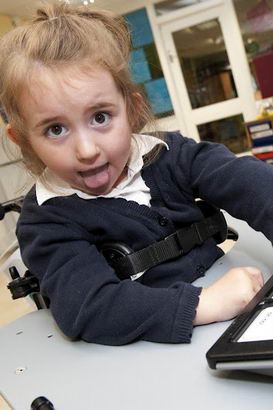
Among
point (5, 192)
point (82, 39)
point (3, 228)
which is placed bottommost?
point (3, 228)

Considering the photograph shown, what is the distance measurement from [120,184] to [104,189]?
0.13 feet

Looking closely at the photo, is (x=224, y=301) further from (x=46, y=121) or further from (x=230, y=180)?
(x=46, y=121)

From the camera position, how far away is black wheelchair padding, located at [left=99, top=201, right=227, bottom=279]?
61cm

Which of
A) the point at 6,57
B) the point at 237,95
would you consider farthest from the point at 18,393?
the point at 237,95

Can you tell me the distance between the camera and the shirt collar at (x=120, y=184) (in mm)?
656

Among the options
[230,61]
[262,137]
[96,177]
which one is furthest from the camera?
[230,61]

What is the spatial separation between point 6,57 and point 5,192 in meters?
3.20

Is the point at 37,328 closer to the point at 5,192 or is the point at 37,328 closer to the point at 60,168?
the point at 60,168

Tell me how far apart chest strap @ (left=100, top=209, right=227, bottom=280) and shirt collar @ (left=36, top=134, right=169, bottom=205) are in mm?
92

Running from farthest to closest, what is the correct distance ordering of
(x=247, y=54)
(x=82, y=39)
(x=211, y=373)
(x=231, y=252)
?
(x=247, y=54)
(x=231, y=252)
(x=82, y=39)
(x=211, y=373)

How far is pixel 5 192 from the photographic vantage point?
144 inches

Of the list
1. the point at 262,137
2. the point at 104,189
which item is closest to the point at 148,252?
the point at 104,189

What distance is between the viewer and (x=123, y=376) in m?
0.44

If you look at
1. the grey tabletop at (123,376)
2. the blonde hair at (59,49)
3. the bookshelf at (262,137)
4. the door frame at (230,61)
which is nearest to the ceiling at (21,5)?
the door frame at (230,61)
